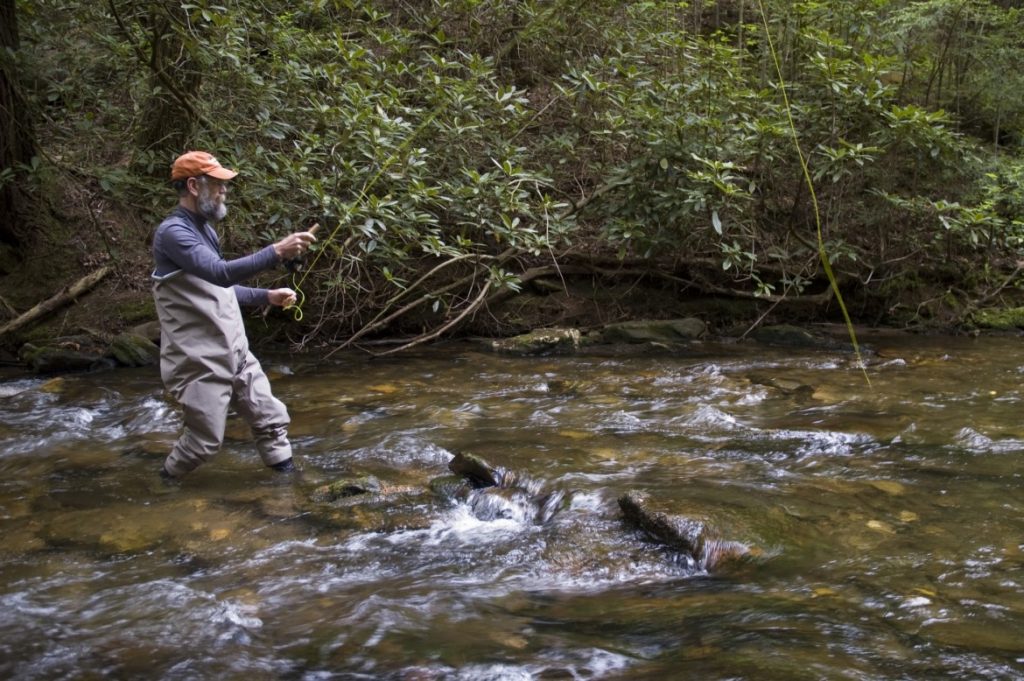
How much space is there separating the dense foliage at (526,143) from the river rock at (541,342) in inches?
→ 20.2

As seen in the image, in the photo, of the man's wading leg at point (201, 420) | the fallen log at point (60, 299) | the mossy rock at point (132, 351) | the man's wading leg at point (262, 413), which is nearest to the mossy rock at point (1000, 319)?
the man's wading leg at point (262, 413)

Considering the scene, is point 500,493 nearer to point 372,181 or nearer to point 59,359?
point 372,181

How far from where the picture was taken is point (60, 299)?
926cm

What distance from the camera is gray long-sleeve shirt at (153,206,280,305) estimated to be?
4363 millimetres

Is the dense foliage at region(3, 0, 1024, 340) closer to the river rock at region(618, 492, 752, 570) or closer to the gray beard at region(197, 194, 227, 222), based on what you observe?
the gray beard at region(197, 194, 227, 222)

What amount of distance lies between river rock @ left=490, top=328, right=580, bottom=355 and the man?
4306 millimetres

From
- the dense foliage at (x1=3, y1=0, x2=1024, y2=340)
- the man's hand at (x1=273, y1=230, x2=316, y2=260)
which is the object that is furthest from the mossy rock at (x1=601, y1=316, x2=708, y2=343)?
the man's hand at (x1=273, y1=230, x2=316, y2=260)

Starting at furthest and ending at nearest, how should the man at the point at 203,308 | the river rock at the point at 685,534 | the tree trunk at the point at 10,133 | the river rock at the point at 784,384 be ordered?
the tree trunk at the point at 10,133 < the river rock at the point at 784,384 < the man at the point at 203,308 < the river rock at the point at 685,534

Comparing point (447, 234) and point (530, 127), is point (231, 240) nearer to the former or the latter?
point (447, 234)

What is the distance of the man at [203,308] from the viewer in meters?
4.52

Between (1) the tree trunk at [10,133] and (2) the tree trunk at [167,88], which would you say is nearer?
(2) the tree trunk at [167,88]

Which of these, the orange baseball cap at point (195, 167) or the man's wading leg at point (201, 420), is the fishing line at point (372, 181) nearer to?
the man's wading leg at point (201, 420)

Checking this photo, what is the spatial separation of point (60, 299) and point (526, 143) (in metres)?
5.11

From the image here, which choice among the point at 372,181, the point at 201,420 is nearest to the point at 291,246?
the point at 201,420
